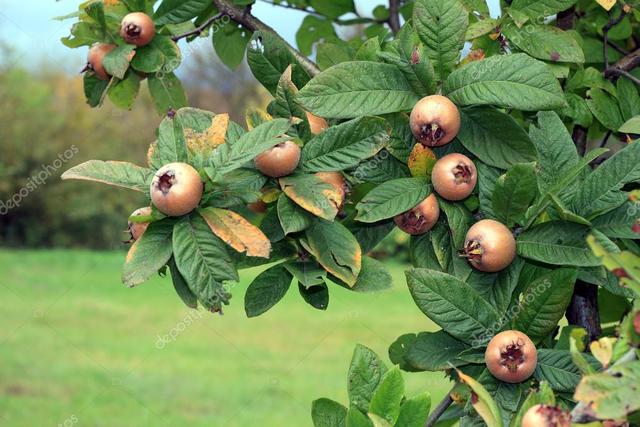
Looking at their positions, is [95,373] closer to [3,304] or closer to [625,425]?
[3,304]

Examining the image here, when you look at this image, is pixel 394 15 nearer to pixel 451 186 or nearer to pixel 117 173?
pixel 451 186

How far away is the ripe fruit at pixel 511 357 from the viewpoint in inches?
40.6

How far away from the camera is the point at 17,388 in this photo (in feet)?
20.4

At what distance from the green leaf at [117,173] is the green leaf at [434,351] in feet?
Answer: 1.44

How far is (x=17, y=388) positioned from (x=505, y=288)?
5884 mm

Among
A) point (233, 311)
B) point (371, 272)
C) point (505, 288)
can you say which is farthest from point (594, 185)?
point (233, 311)

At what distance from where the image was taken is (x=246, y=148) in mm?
1002

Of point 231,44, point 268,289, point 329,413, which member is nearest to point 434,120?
point 268,289

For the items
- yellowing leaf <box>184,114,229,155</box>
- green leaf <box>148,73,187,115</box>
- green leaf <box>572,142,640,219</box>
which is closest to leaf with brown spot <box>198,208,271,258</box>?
yellowing leaf <box>184,114,229,155</box>

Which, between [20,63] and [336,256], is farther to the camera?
[20,63]

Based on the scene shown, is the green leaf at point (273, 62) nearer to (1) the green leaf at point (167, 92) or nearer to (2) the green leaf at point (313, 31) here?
(1) the green leaf at point (167, 92)

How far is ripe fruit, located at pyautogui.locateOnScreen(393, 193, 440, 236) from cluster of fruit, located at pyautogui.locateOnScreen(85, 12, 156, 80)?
623mm

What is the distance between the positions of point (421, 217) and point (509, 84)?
0.72ft

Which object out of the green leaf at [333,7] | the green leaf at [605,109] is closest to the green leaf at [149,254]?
the green leaf at [605,109]
